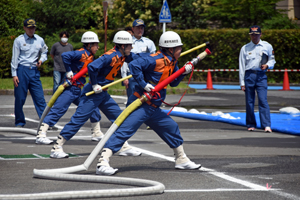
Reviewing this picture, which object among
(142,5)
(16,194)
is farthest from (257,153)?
(142,5)

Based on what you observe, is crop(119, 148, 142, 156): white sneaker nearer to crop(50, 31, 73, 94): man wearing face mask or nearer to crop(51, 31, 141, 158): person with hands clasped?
crop(51, 31, 141, 158): person with hands clasped

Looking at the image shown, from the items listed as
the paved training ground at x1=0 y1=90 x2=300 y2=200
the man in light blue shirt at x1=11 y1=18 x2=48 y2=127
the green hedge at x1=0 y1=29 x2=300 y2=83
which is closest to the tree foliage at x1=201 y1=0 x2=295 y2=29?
the green hedge at x1=0 y1=29 x2=300 y2=83

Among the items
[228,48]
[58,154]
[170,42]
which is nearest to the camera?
[170,42]

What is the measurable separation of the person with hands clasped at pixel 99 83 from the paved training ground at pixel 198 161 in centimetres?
29

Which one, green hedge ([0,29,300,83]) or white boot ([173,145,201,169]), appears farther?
green hedge ([0,29,300,83])

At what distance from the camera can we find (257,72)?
10.3 m

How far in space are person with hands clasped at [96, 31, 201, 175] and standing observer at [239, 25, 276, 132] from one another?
13.4 feet

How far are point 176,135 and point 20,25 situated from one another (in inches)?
779

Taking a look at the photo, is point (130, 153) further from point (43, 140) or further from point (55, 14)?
point (55, 14)

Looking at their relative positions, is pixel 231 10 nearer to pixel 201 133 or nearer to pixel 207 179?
pixel 201 133

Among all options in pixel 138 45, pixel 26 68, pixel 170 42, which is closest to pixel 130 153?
pixel 170 42

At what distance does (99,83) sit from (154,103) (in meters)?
1.32

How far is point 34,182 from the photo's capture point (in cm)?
548

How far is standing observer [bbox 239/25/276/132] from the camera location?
1022 cm
